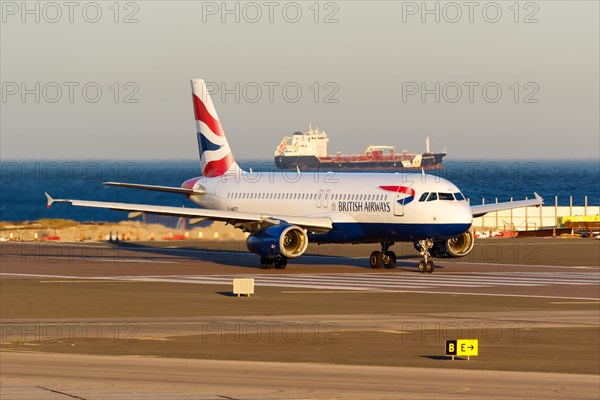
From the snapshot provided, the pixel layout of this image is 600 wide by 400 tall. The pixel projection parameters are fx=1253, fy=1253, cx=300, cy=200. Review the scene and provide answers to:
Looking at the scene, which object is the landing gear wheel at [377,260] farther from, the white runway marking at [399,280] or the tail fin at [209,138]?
the tail fin at [209,138]

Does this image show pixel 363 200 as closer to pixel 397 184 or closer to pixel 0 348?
pixel 397 184

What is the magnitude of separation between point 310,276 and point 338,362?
26.5 meters

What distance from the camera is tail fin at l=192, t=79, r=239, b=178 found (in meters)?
66.8

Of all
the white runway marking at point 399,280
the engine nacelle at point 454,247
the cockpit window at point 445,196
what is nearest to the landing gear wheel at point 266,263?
the white runway marking at point 399,280

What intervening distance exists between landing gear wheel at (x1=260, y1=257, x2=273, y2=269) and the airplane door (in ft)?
21.0

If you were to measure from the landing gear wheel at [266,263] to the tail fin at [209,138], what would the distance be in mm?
10087

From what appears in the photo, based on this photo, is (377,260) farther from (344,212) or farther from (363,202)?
(363,202)

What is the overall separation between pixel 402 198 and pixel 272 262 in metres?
6.96

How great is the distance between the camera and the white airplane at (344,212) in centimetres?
5406

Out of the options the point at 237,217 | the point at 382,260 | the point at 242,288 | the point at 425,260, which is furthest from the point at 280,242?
the point at 242,288

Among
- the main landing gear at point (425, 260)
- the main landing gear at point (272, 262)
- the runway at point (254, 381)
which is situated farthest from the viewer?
the main landing gear at point (272, 262)

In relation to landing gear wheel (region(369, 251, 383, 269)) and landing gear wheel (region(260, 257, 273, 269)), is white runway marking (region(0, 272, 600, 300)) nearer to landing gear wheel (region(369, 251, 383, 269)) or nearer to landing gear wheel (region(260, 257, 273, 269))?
landing gear wheel (region(369, 251, 383, 269))

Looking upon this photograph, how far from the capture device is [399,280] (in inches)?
2014

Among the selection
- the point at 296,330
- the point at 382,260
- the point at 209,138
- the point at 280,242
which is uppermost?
the point at 209,138
